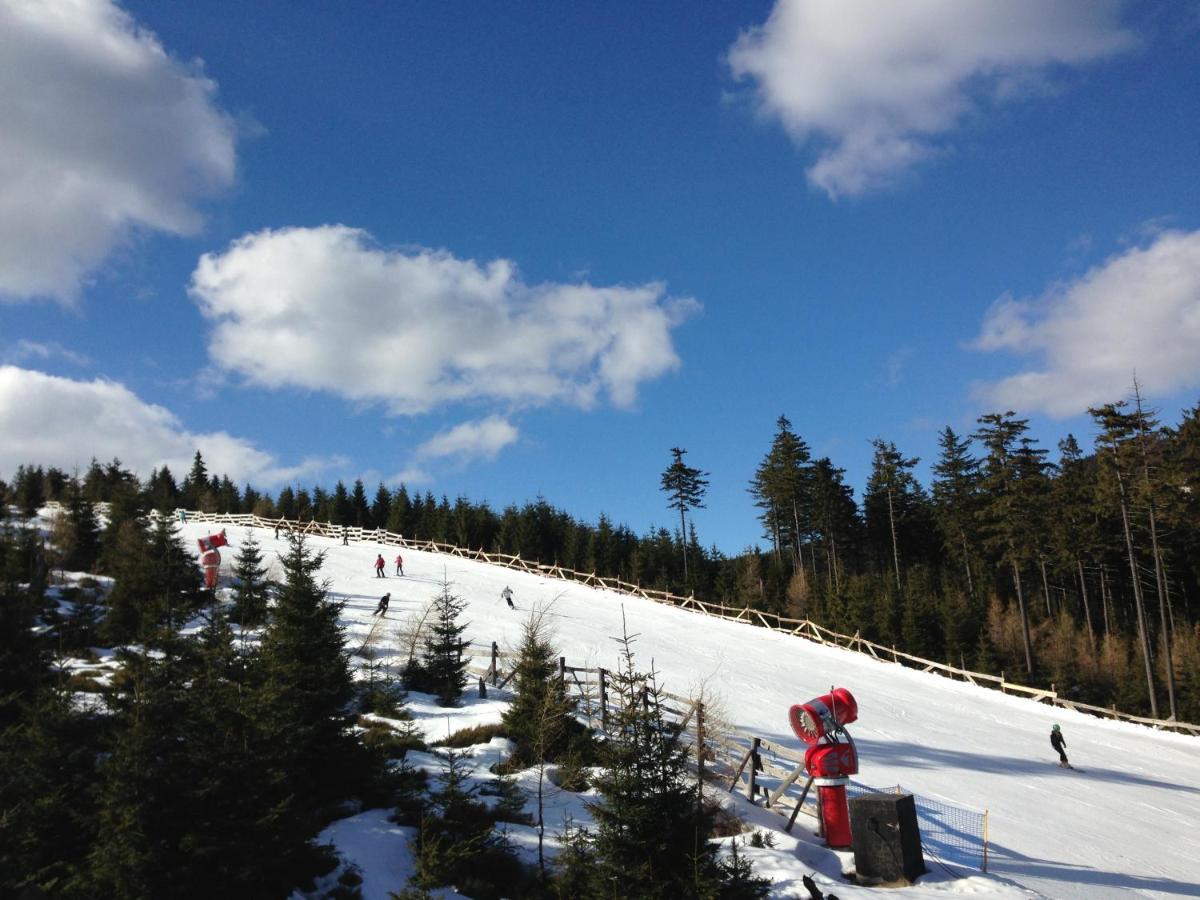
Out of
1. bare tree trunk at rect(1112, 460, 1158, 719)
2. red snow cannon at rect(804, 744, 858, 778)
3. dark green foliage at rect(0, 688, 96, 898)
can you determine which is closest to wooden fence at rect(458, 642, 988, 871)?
red snow cannon at rect(804, 744, 858, 778)

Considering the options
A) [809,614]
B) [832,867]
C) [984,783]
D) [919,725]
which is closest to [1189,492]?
[809,614]

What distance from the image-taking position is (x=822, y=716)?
13.7 metres

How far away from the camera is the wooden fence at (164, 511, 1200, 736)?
33.2 m

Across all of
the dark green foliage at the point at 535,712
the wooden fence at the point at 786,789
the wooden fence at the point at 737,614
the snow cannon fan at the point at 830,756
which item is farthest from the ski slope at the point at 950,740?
the dark green foliage at the point at 535,712

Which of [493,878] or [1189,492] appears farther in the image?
[1189,492]

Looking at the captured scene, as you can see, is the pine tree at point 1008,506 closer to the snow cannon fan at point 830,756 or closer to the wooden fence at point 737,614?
the wooden fence at point 737,614

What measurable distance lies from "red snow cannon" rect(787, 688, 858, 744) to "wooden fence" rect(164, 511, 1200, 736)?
23.6 m

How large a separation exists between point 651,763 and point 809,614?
51437mm

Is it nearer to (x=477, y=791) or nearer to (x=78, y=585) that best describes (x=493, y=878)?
(x=477, y=791)

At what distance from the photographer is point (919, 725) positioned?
2589 centimetres

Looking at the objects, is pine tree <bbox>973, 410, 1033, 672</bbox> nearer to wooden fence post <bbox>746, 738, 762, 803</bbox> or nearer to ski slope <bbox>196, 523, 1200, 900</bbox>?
ski slope <bbox>196, 523, 1200, 900</bbox>

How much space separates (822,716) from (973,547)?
186 feet

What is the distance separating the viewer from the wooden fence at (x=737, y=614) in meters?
33.2

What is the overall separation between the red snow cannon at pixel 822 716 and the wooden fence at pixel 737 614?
23626 mm
